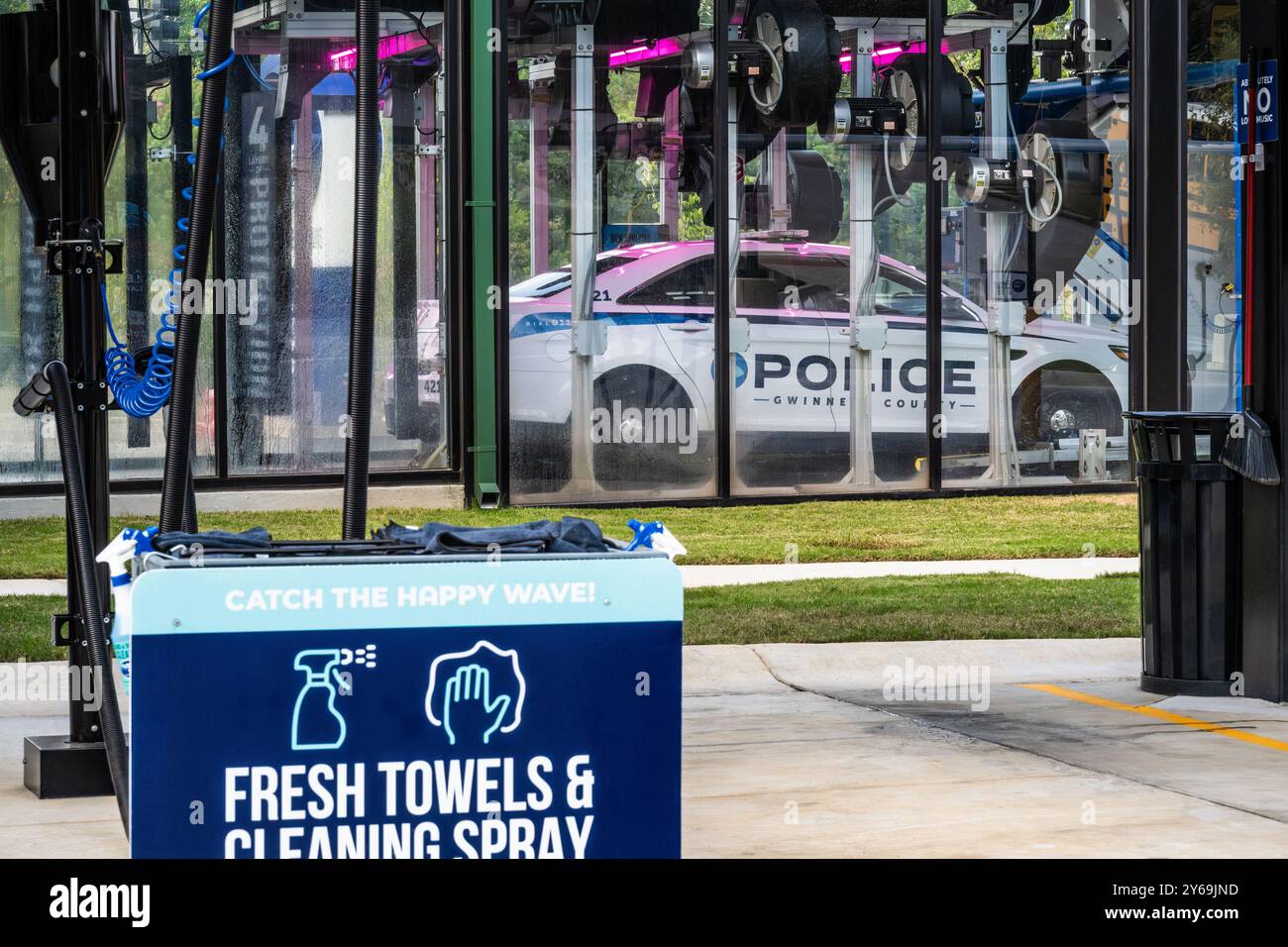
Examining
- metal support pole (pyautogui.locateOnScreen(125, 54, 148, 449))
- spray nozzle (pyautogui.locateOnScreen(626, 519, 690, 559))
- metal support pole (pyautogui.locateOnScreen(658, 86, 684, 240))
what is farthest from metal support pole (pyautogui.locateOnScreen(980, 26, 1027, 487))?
spray nozzle (pyautogui.locateOnScreen(626, 519, 690, 559))

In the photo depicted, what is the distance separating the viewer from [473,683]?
12.8 ft

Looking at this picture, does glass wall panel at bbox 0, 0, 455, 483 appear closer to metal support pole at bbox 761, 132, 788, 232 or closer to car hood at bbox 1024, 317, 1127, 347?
metal support pole at bbox 761, 132, 788, 232

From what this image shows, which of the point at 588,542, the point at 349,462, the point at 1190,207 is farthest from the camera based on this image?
the point at 1190,207

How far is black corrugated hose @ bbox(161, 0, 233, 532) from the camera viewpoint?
523cm

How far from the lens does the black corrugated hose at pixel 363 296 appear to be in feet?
17.1

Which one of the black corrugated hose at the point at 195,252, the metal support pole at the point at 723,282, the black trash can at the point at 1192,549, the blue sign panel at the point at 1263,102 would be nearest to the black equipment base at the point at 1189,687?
the black trash can at the point at 1192,549

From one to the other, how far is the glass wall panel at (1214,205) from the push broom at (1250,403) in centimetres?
9

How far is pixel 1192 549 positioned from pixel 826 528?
20.1 feet

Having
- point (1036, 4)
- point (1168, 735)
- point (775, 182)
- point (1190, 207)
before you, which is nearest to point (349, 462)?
point (1168, 735)

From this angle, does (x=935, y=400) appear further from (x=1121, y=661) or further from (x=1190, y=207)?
(x=1121, y=661)

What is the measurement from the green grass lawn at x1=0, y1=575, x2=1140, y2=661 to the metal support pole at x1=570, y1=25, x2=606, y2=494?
13.2ft

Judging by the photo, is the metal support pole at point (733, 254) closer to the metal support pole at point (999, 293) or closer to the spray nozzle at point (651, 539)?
the metal support pole at point (999, 293)

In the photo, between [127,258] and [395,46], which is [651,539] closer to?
[127,258]
